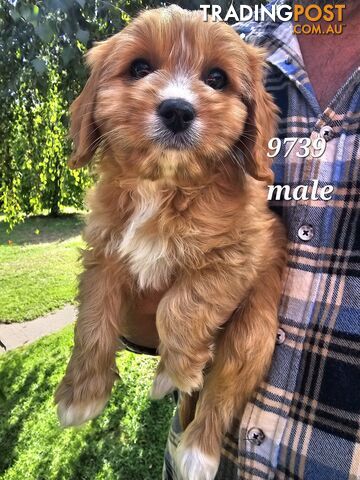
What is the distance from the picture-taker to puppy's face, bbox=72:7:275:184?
1.44m

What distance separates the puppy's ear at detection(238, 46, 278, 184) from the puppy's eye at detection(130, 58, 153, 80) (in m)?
0.34

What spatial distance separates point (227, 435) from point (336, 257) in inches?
28.4

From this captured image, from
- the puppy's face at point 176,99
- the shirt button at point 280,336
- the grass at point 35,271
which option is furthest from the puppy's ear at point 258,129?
the grass at point 35,271

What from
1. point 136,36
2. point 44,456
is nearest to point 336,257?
point 136,36

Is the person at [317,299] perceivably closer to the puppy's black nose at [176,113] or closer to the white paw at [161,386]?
the puppy's black nose at [176,113]

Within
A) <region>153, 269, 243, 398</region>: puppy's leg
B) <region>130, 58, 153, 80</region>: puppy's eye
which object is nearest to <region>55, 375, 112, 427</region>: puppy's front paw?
<region>153, 269, 243, 398</region>: puppy's leg

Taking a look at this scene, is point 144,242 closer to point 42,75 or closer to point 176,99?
point 176,99

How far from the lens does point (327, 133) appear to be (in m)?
1.44

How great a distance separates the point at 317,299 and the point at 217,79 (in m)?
0.76

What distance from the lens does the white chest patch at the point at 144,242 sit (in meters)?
1.69

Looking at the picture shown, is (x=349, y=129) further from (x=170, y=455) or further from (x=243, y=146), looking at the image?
(x=170, y=455)

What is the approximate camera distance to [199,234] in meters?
1.65

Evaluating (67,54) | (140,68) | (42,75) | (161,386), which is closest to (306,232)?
(140,68)

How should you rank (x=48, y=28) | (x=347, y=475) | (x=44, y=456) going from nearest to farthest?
(x=347, y=475), (x=48, y=28), (x=44, y=456)
